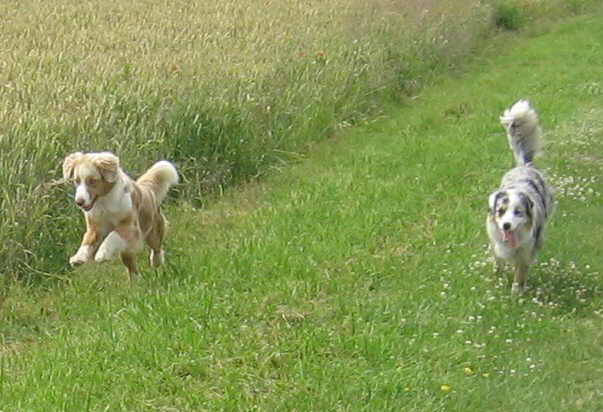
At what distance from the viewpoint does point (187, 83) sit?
10.8m

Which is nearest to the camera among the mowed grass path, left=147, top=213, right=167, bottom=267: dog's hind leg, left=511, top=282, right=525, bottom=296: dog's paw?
the mowed grass path

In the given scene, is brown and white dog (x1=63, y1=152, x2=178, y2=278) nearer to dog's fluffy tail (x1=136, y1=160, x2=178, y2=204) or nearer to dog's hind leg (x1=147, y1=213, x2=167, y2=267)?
dog's hind leg (x1=147, y1=213, x2=167, y2=267)

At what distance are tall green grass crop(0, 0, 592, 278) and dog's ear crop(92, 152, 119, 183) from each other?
1222 millimetres

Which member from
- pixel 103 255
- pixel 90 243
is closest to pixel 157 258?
pixel 90 243

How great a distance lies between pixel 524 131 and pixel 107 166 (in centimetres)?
399

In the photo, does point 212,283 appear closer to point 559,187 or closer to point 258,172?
point 258,172

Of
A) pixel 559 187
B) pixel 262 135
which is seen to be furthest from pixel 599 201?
pixel 262 135

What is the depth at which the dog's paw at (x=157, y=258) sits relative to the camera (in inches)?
303

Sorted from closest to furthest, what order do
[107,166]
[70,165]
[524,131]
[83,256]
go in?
[107,166], [70,165], [83,256], [524,131]

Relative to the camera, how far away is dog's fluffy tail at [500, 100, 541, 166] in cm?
870

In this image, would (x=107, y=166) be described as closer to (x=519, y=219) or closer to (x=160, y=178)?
(x=160, y=178)

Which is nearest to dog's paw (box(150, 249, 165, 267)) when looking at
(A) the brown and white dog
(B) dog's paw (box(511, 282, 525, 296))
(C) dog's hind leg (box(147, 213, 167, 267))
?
(C) dog's hind leg (box(147, 213, 167, 267))

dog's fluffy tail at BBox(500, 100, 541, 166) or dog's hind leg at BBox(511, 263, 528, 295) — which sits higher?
dog's fluffy tail at BBox(500, 100, 541, 166)

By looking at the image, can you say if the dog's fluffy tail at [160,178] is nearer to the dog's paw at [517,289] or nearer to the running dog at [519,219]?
the running dog at [519,219]
